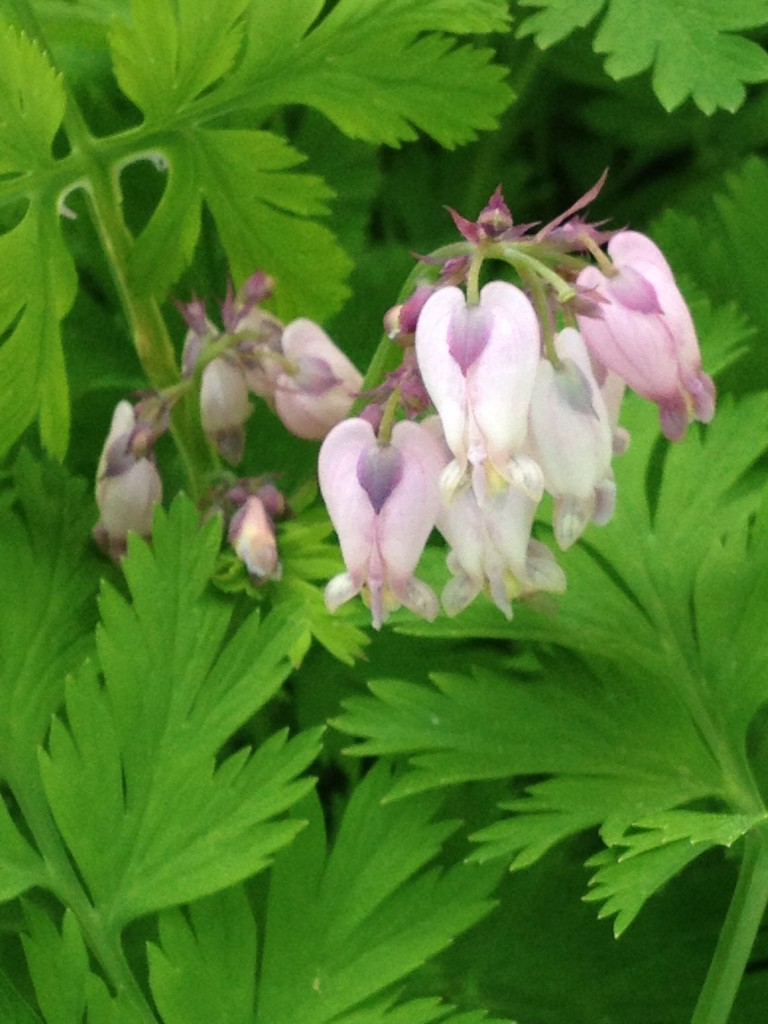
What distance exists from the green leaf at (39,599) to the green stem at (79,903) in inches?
1.4

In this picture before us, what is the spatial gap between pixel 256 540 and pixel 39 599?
204 millimetres

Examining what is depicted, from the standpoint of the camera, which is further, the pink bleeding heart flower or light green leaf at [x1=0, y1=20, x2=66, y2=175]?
light green leaf at [x1=0, y1=20, x2=66, y2=175]

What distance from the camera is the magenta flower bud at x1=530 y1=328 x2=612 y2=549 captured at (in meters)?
0.75

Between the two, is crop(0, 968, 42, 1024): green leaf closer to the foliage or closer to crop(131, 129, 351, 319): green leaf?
the foliage

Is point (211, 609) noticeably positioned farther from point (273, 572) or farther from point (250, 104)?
point (250, 104)

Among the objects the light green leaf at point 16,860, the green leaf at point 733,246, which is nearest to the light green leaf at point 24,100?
the light green leaf at point 16,860

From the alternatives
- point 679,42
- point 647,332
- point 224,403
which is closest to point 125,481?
point 224,403

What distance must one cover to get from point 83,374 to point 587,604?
64 centimetres

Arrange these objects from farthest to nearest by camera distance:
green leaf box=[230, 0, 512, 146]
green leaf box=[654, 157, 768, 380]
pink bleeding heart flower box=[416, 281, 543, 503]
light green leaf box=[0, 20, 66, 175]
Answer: green leaf box=[654, 157, 768, 380]
green leaf box=[230, 0, 512, 146]
light green leaf box=[0, 20, 66, 175]
pink bleeding heart flower box=[416, 281, 543, 503]

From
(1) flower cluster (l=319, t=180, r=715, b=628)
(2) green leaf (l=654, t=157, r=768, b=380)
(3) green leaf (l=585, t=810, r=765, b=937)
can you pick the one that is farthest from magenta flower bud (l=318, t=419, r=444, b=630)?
(2) green leaf (l=654, t=157, r=768, b=380)

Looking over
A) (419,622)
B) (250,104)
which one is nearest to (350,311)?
(250,104)

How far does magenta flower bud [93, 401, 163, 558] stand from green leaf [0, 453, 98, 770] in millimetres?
63

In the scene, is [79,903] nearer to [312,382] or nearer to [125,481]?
[125,481]

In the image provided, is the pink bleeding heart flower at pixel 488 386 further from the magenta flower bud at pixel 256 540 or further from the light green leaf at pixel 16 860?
the light green leaf at pixel 16 860
